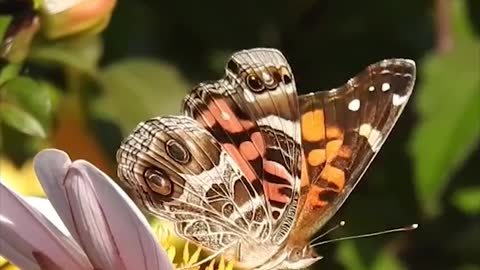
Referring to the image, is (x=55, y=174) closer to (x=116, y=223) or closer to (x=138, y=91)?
(x=116, y=223)

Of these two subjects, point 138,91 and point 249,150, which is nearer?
point 249,150

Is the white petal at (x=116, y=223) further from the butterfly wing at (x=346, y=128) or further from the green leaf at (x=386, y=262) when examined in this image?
the green leaf at (x=386, y=262)

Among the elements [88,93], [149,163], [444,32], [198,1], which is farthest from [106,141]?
[149,163]

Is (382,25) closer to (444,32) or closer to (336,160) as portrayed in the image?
(444,32)

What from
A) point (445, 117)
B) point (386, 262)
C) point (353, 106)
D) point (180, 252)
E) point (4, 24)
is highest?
point (4, 24)

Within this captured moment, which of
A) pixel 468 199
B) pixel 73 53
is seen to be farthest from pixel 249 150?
pixel 468 199

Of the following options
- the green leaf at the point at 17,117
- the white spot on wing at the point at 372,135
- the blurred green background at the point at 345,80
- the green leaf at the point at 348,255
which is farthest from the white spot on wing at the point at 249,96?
the green leaf at the point at 348,255
